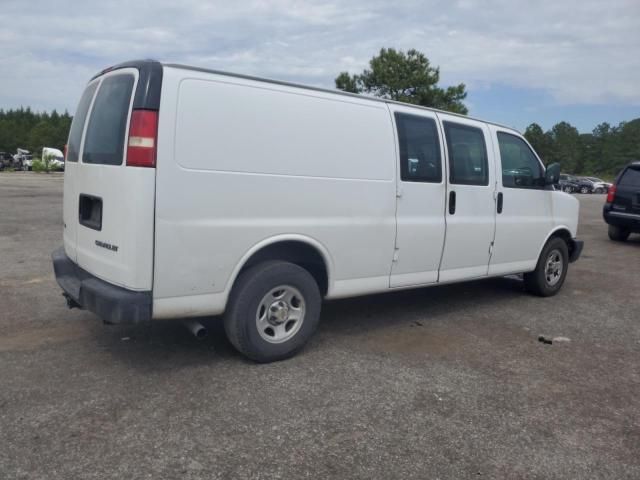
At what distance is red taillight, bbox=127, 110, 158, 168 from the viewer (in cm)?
354

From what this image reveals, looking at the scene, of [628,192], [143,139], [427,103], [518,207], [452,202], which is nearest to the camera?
[143,139]

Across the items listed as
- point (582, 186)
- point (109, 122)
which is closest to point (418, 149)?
point (109, 122)

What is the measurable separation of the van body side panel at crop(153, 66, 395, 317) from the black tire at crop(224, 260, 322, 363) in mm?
145

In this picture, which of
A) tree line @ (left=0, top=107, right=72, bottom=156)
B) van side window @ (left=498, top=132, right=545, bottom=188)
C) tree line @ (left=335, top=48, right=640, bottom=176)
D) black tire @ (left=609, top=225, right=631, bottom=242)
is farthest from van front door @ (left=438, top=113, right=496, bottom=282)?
tree line @ (left=0, top=107, right=72, bottom=156)

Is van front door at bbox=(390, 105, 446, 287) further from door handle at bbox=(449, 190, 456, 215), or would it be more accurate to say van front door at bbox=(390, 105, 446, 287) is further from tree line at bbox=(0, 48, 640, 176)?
tree line at bbox=(0, 48, 640, 176)

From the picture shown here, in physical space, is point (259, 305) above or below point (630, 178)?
below

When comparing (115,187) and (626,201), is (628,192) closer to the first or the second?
(626,201)

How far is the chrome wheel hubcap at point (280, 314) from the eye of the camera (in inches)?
165

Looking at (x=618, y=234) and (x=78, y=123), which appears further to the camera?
(x=618, y=234)

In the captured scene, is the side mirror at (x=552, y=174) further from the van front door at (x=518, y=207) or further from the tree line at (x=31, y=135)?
the tree line at (x=31, y=135)

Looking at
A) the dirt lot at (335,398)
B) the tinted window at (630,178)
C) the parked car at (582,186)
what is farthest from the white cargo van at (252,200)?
the parked car at (582,186)

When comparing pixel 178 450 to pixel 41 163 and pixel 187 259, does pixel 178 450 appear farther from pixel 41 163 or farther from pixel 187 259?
pixel 41 163

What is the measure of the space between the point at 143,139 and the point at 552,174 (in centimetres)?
467

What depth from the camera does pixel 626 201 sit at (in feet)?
40.2
